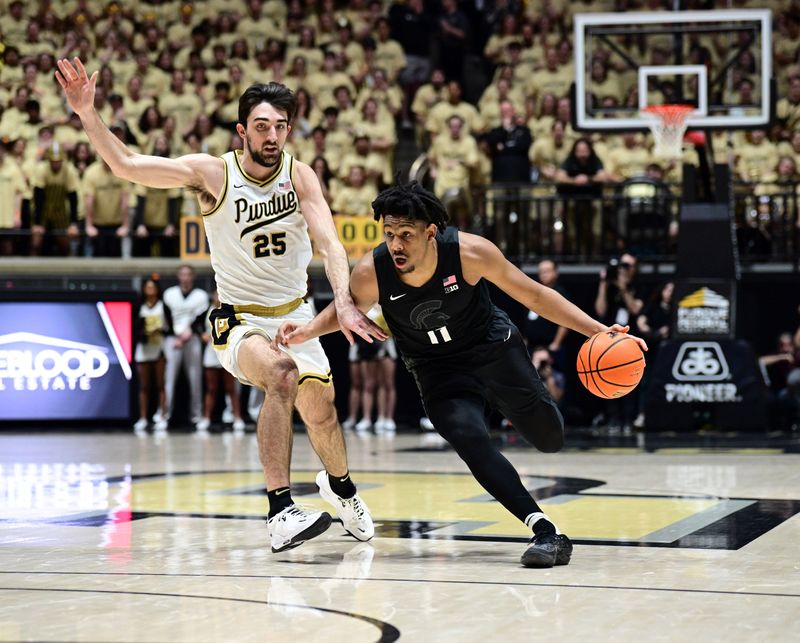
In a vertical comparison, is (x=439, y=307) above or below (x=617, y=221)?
below

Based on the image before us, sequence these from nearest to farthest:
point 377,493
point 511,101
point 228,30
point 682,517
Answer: point 682,517 → point 377,493 → point 511,101 → point 228,30

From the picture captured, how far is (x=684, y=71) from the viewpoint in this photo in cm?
1514

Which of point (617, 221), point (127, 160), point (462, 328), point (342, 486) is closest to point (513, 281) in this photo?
point (462, 328)

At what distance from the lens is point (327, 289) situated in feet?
55.8

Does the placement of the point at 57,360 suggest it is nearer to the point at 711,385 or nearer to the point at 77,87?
the point at 711,385

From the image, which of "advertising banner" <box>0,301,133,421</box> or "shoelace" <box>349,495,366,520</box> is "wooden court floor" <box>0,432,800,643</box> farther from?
"advertising banner" <box>0,301,133,421</box>

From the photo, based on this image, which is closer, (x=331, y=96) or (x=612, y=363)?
(x=612, y=363)

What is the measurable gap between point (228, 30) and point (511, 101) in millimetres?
4919

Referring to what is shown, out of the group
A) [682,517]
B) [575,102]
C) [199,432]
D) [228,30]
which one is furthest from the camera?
[228,30]

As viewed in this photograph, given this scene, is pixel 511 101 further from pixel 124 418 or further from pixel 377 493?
pixel 377 493

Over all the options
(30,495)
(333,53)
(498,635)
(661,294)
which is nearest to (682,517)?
(498,635)

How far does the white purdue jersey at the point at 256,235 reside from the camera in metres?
6.83

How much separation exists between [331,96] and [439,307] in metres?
13.4

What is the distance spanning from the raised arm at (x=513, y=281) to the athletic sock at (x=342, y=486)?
1365 millimetres
